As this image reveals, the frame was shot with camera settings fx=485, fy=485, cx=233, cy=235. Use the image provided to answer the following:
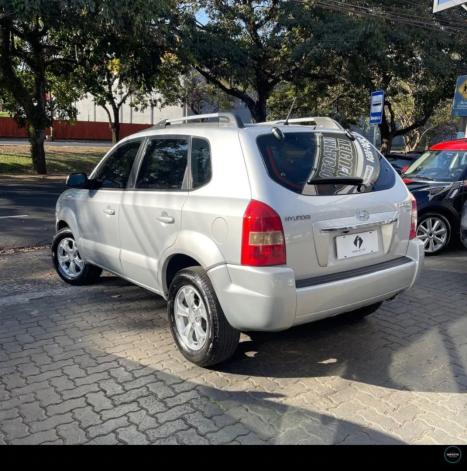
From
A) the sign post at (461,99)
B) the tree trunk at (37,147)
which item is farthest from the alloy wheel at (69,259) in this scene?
the tree trunk at (37,147)

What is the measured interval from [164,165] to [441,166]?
5360 mm

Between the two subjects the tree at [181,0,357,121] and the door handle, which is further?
the tree at [181,0,357,121]

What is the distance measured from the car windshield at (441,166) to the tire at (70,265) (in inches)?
205

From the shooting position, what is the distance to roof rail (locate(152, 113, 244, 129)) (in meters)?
3.56

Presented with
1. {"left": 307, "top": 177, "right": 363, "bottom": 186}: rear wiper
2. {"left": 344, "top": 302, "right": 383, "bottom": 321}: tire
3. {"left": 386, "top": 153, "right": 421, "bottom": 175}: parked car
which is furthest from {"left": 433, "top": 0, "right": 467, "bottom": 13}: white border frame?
{"left": 307, "top": 177, "right": 363, "bottom": 186}: rear wiper

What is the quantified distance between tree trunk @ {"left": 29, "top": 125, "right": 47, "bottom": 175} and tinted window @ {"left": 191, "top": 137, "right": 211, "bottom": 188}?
624 inches

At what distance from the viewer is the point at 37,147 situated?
61.5 ft

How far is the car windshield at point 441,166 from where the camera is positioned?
7.39m

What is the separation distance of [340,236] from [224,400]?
1.34 metres

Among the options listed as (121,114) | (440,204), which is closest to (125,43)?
(440,204)

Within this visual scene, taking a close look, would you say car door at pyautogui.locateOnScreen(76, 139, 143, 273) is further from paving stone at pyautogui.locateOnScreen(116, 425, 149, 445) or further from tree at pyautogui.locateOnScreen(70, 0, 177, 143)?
tree at pyautogui.locateOnScreen(70, 0, 177, 143)
